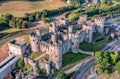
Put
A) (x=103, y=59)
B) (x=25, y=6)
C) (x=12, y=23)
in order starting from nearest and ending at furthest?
1. (x=103, y=59)
2. (x=12, y=23)
3. (x=25, y=6)

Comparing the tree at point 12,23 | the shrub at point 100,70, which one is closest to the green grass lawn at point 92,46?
the shrub at point 100,70

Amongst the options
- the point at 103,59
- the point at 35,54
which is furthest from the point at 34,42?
the point at 103,59

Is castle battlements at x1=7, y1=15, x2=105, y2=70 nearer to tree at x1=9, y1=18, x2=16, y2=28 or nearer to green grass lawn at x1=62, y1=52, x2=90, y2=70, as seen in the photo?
green grass lawn at x1=62, y1=52, x2=90, y2=70

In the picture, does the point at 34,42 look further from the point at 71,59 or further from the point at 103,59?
the point at 103,59

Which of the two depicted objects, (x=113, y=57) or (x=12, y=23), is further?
(x=12, y=23)

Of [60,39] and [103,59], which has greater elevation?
[60,39]

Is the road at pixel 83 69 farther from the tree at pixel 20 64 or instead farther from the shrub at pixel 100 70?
the tree at pixel 20 64

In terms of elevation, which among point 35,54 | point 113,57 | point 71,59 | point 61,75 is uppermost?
point 113,57
